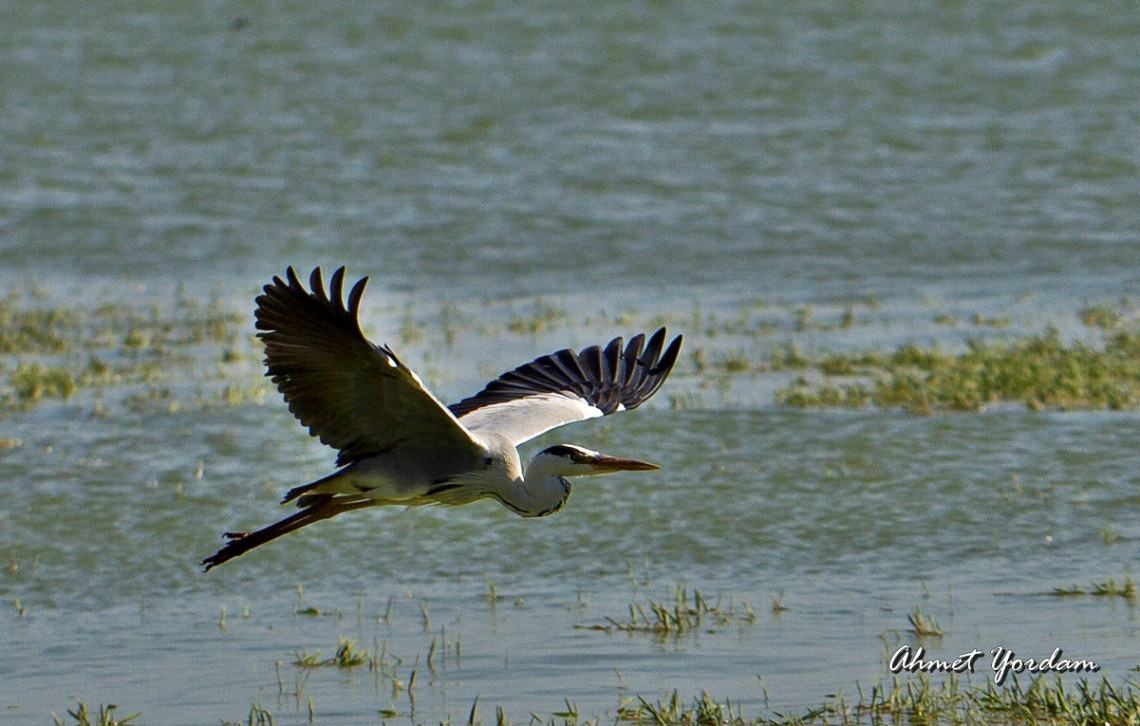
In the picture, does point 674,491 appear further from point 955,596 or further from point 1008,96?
point 1008,96

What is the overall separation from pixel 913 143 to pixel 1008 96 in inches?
94.9

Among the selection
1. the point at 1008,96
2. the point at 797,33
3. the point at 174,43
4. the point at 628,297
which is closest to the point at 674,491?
the point at 628,297

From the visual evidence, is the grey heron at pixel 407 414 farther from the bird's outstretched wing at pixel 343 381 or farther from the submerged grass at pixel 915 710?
the submerged grass at pixel 915 710

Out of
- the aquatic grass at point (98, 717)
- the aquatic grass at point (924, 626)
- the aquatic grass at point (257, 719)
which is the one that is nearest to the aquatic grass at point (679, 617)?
the aquatic grass at point (924, 626)

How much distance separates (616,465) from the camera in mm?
6398

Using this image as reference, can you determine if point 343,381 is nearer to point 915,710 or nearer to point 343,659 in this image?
point 343,659

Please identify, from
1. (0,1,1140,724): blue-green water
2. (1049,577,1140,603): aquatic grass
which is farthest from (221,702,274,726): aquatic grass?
(1049,577,1140,603): aquatic grass

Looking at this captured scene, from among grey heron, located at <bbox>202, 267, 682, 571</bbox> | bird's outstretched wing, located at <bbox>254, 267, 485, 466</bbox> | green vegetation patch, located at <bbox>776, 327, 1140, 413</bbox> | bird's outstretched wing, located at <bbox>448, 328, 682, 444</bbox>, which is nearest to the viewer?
bird's outstretched wing, located at <bbox>254, 267, 485, 466</bbox>

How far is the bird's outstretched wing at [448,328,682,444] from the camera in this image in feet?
Answer: 22.8

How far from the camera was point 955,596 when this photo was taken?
282 inches

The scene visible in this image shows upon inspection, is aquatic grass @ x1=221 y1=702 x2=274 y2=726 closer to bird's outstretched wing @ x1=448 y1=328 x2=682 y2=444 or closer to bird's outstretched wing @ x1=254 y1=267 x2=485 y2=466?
bird's outstretched wing @ x1=254 y1=267 x2=485 y2=466

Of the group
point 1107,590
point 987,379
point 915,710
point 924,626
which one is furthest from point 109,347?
point 915,710

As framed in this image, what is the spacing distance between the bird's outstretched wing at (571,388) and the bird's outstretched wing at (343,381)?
52 cm

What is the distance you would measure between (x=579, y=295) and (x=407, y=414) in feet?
24.7
